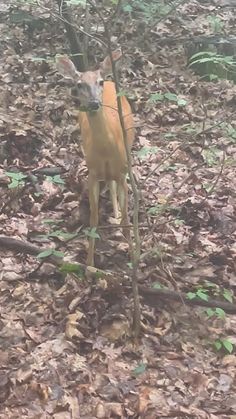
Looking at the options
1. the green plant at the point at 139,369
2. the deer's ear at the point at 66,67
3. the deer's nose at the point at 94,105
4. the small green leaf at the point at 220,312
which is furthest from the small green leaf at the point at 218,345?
the deer's ear at the point at 66,67

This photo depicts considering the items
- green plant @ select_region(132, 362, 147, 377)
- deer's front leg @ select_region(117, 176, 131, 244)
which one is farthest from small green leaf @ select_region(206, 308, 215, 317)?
deer's front leg @ select_region(117, 176, 131, 244)

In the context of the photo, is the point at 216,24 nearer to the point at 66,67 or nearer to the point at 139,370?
the point at 66,67

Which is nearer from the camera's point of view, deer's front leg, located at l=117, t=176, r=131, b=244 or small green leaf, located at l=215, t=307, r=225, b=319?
small green leaf, located at l=215, t=307, r=225, b=319

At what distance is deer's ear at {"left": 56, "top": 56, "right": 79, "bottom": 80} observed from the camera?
5078 mm

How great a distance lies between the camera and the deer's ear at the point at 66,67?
5078mm

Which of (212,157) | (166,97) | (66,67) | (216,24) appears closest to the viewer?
(166,97)

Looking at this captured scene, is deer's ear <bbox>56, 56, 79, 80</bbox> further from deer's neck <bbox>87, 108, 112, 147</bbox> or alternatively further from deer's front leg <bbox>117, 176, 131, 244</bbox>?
deer's front leg <bbox>117, 176, 131, 244</bbox>

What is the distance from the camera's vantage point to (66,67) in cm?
513

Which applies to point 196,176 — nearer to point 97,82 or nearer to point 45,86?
point 97,82

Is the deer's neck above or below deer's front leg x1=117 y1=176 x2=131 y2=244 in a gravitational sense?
above

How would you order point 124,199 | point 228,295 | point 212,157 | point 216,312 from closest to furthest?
point 216,312 < point 228,295 < point 124,199 < point 212,157

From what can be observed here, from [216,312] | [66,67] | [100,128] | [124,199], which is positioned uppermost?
[66,67]

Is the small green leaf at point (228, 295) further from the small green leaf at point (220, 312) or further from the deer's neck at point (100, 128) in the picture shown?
the deer's neck at point (100, 128)

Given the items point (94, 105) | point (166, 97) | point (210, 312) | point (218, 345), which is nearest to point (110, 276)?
point (210, 312)
